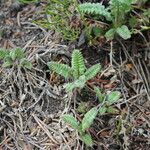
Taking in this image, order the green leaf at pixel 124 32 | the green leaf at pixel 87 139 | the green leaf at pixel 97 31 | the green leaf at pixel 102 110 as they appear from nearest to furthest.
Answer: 1. the green leaf at pixel 87 139
2. the green leaf at pixel 102 110
3. the green leaf at pixel 124 32
4. the green leaf at pixel 97 31

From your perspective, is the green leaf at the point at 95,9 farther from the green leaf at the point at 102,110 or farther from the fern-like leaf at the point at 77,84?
the green leaf at the point at 102,110

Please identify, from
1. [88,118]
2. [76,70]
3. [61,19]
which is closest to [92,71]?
[76,70]

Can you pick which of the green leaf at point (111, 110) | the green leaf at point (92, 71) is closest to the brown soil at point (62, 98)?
the green leaf at point (111, 110)

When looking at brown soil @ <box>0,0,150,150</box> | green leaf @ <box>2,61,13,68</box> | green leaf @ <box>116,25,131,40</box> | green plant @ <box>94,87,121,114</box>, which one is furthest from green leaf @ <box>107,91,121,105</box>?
green leaf @ <box>2,61,13,68</box>

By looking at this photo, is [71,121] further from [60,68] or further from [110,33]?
[110,33]

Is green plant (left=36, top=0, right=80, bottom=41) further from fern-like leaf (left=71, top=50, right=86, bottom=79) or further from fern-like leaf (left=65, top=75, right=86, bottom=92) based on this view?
fern-like leaf (left=65, top=75, right=86, bottom=92)

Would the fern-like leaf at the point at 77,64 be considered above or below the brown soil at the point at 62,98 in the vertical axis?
above
